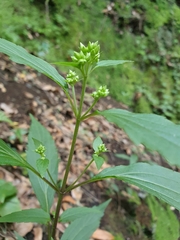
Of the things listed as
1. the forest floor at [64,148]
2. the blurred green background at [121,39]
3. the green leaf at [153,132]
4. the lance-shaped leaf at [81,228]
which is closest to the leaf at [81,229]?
the lance-shaped leaf at [81,228]

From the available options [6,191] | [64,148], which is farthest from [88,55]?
[64,148]

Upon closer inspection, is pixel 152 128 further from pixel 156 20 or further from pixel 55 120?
pixel 156 20

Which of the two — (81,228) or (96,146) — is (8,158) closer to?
(96,146)

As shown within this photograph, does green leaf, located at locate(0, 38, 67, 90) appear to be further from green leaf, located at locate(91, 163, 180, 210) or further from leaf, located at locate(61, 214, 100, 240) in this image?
leaf, located at locate(61, 214, 100, 240)

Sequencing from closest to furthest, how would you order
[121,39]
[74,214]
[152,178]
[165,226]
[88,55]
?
[88,55] → [152,178] → [74,214] → [165,226] → [121,39]

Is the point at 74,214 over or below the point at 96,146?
below

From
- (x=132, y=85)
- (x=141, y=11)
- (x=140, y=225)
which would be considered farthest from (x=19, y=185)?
(x=141, y=11)
